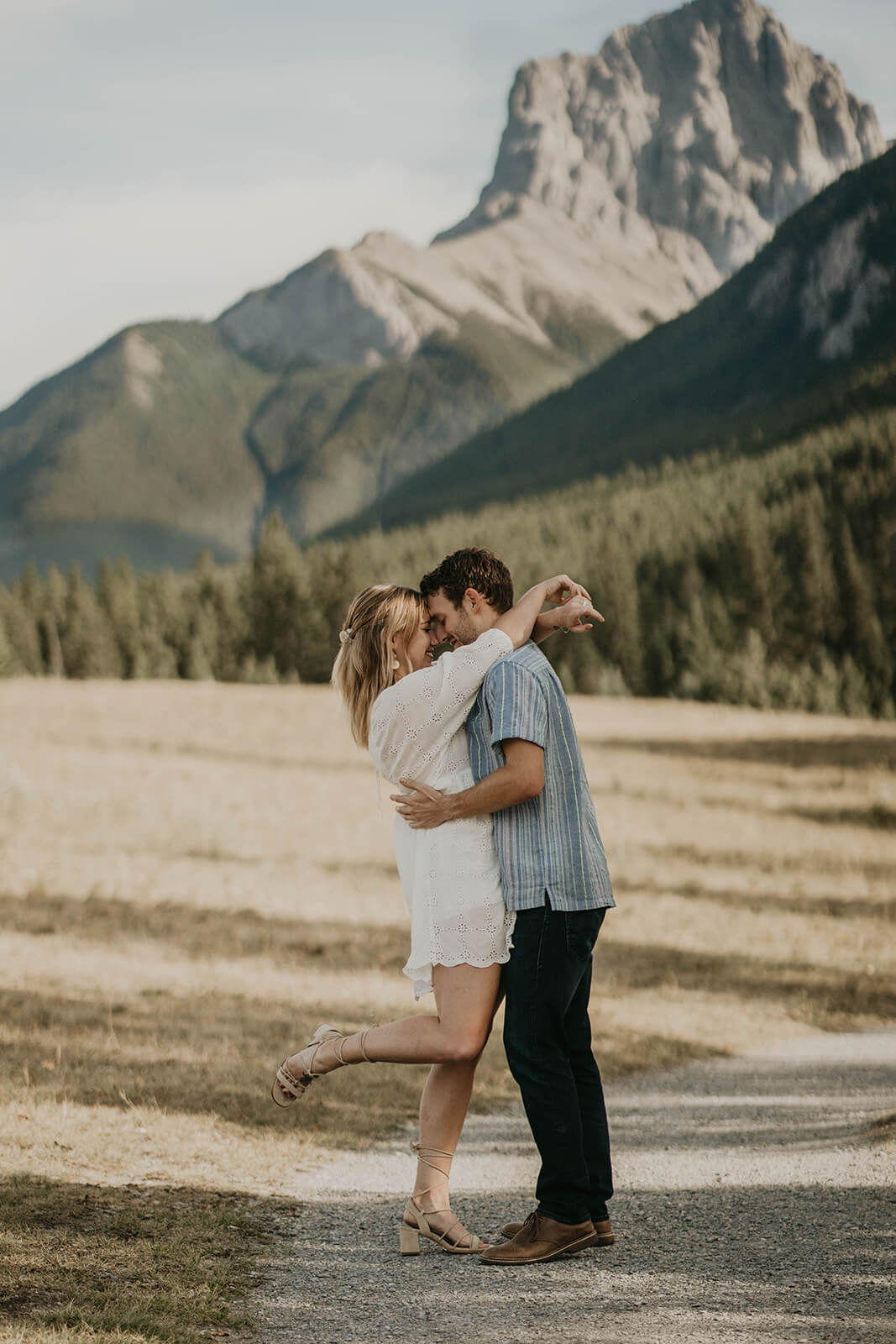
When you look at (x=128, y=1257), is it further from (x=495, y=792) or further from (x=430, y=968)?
(x=495, y=792)

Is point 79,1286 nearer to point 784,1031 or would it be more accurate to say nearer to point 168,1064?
point 168,1064

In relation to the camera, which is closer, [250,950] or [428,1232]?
[428,1232]

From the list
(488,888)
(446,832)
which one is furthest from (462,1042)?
(446,832)

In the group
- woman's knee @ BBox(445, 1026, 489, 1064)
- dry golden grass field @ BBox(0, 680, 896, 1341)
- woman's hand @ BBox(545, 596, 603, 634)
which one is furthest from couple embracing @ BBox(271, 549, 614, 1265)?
dry golden grass field @ BBox(0, 680, 896, 1341)

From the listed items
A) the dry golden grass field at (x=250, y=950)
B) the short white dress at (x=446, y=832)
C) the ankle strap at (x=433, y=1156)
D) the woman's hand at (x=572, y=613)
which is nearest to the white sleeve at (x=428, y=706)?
the short white dress at (x=446, y=832)

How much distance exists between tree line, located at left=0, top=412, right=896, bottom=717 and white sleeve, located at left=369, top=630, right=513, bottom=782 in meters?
91.5

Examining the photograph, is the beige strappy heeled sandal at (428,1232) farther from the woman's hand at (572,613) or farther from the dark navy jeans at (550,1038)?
the woman's hand at (572,613)

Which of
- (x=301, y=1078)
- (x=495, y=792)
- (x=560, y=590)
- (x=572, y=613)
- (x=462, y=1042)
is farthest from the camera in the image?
(x=560, y=590)

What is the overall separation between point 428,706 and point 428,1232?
2146 mm

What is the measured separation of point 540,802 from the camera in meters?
5.53

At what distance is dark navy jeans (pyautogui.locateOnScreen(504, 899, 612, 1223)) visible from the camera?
546cm

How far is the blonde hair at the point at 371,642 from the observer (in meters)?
5.76

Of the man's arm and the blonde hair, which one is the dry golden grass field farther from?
the blonde hair

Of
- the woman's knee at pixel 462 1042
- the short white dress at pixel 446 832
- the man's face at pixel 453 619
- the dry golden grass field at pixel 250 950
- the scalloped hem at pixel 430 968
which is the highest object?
the man's face at pixel 453 619
